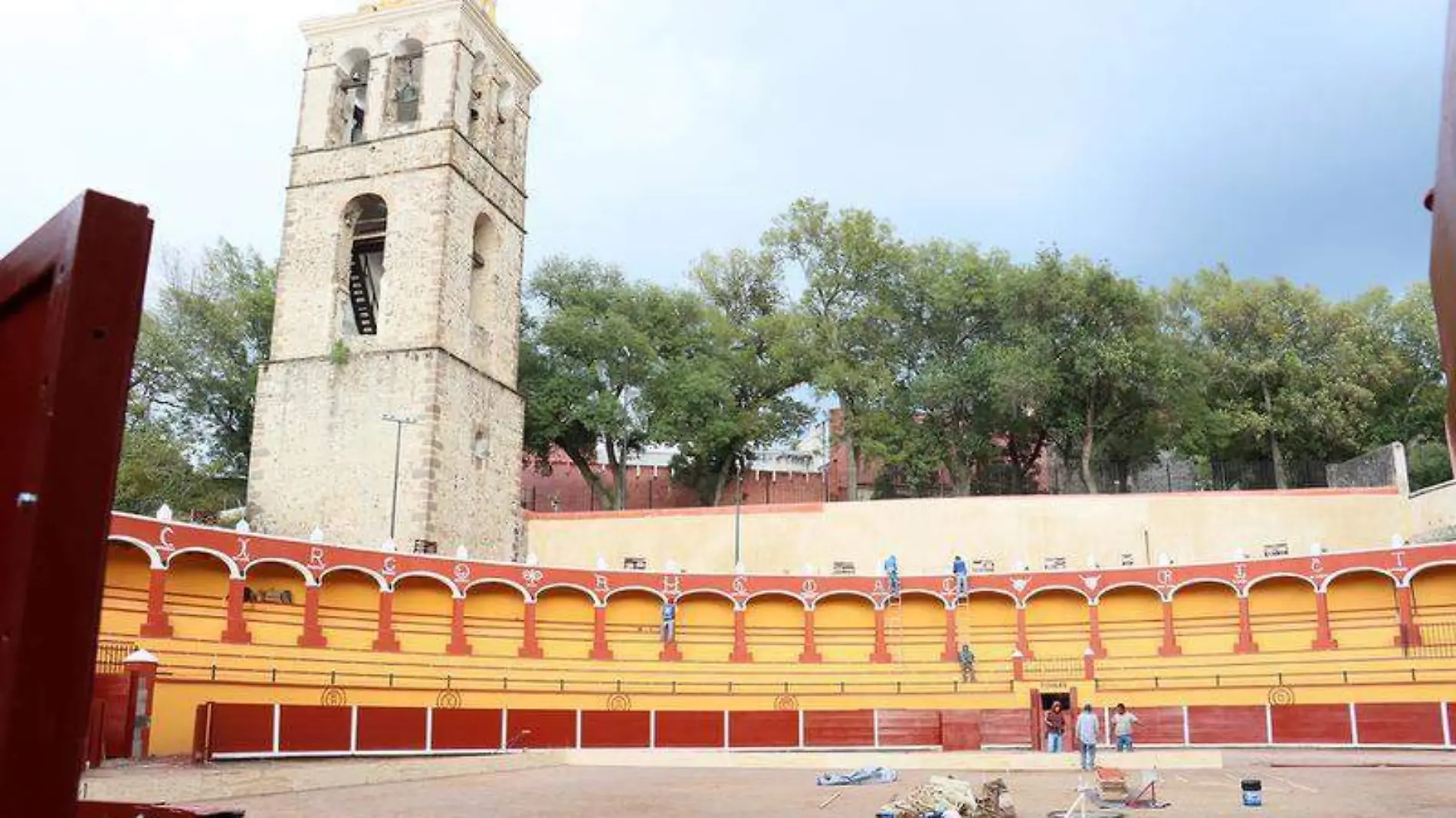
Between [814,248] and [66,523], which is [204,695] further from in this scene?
[814,248]

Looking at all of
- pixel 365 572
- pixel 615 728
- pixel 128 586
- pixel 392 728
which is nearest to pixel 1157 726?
pixel 615 728

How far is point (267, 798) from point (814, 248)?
3696 cm

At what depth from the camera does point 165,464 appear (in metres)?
37.0

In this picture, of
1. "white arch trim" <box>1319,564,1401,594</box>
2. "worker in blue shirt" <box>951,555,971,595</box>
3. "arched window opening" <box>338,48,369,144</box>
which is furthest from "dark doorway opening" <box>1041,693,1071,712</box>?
"arched window opening" <box>338,48,369,144</box>

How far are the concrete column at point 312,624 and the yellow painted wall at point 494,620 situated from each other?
4096 mm

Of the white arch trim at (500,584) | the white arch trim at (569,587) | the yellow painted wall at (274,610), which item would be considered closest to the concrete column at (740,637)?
the white arch trim at (569,587)

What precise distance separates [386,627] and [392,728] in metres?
5.30

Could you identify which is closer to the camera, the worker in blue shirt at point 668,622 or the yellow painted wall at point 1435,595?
the yellow painted wall at point 1435,595

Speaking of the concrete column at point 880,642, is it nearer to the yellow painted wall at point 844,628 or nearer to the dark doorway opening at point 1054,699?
the yellow painted wall at point 844,628

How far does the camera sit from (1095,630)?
105 feet

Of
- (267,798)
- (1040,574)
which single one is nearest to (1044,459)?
(1040,574)

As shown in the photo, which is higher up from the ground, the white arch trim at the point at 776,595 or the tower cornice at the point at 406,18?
the tower cornice at the point at 406,18

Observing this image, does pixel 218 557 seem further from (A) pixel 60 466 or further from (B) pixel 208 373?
(A) pixel 60 466

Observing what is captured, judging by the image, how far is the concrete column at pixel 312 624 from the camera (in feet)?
88.1
